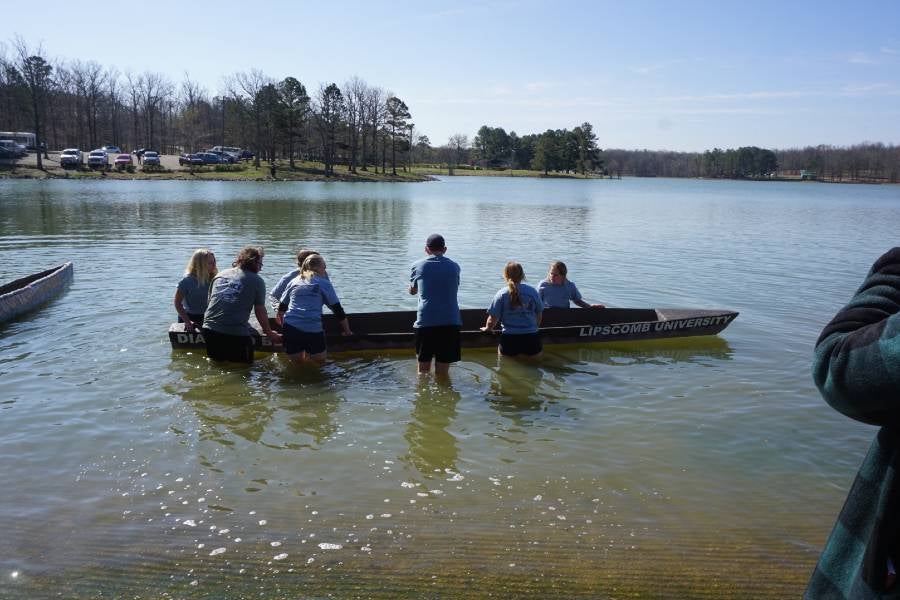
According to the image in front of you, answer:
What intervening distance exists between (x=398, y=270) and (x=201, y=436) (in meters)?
12.5

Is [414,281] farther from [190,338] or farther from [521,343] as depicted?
[190,338]

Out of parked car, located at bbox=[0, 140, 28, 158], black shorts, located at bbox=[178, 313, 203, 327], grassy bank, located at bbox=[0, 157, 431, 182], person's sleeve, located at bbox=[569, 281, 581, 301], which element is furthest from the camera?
parked car, located at bbox=[0, 140, 28, 158]

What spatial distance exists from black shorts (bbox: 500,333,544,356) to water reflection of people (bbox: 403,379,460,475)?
4.67ft

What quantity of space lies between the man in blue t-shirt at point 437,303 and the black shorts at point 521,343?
4.39ft

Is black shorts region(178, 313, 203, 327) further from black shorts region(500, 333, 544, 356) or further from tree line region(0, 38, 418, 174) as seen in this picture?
tree line region(0, 38, 418, 174)

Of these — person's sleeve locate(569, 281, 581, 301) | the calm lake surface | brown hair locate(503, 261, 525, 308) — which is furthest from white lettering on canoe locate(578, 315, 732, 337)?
brown hair locate(503, 261, 525, 308)

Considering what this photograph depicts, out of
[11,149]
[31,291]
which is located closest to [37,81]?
[11,149]

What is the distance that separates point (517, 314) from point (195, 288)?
4.99 meters

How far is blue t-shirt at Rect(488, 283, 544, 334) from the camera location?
1001 centimetres

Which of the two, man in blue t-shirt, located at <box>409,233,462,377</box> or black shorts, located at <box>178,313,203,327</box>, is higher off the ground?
man in blue t-shirt, located at <box>409,233,462,377</box>

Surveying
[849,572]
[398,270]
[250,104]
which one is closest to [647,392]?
[849,572]

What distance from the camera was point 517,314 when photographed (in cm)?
1012

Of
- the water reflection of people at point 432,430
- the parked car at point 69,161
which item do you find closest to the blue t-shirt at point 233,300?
the water reflection of people at point 432,430

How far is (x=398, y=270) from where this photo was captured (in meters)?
19.7
